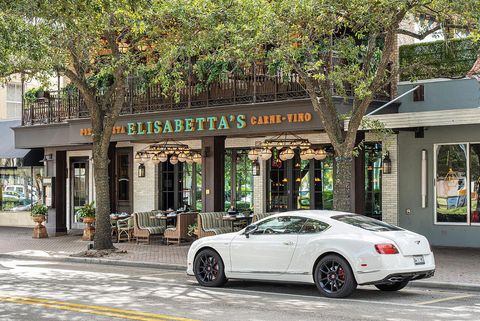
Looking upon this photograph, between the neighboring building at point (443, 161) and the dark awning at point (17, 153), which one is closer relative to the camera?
the neighboring building at point (443, 161)

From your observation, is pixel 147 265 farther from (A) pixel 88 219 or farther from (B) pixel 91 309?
(A) pixel 88 219

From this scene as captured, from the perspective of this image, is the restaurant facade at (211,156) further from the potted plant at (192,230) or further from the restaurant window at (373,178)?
the potted plant at (192,230)

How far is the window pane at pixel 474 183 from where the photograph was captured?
20.3 meters

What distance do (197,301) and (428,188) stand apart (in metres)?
11.1

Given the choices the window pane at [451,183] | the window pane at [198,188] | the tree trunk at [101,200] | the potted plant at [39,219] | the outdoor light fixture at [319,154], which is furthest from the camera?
the window pane at [198,188]

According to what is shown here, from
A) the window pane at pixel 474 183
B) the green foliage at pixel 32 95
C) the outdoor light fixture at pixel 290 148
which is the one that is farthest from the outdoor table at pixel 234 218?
the green foliage at pixel 32 95

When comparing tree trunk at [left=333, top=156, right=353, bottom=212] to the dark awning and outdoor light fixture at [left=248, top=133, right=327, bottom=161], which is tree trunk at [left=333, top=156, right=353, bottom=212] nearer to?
outdoor light fixture at [left=248, top=133, right=327, bottom=161]

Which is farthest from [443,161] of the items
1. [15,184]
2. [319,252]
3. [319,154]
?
[15,184]

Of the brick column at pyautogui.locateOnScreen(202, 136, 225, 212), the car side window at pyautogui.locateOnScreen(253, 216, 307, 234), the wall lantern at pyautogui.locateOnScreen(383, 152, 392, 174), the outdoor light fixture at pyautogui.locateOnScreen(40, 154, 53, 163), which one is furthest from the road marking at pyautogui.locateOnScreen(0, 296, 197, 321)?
the outdoor light fixture at pyautogui.locateOnScreen(40, 154, 53, 163)

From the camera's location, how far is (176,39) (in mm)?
18484

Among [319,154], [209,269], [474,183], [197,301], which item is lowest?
[197,301]

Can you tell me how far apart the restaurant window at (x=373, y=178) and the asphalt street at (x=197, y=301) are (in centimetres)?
879

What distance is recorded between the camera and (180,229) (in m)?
22.6

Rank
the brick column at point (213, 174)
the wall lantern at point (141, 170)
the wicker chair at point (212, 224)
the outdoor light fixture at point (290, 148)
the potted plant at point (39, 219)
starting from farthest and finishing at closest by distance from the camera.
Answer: the wall lantern at point (141, 170), the potted plant at point (39, 219), the brick column at point (213, 174), the wicker chair at point (212, 224), the outdoor light fixture at point (290, 148)
